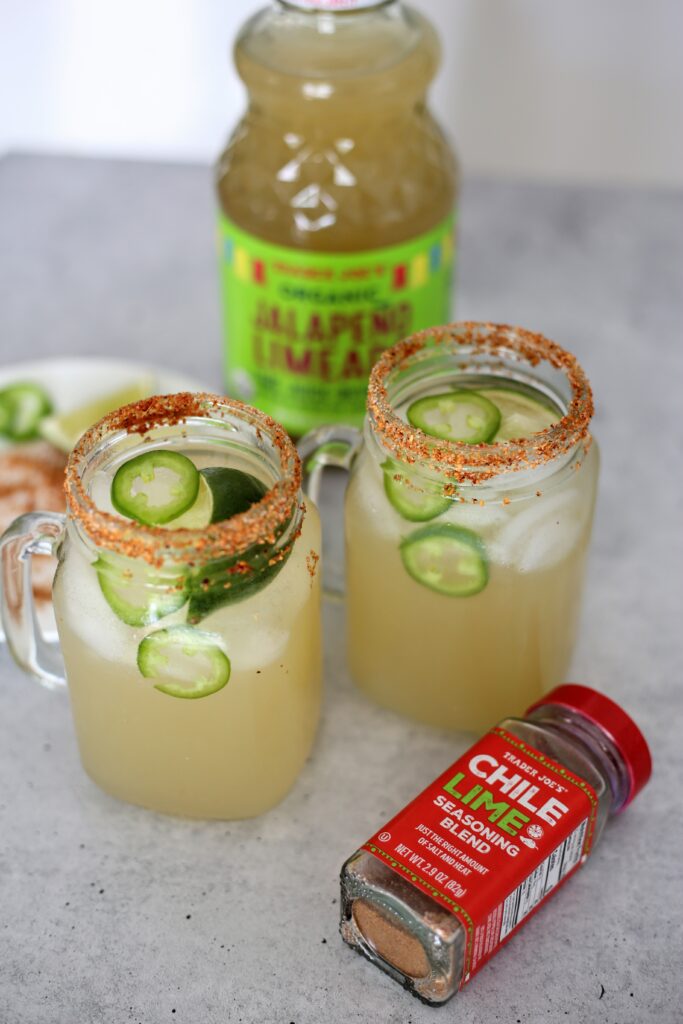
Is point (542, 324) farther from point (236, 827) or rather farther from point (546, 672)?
point (236, 827)

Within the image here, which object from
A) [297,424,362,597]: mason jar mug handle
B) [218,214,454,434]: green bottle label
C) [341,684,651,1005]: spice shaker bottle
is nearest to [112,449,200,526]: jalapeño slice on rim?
[297,424,362,597]: mason jar mug handle

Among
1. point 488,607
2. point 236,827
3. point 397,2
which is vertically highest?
point 397,2

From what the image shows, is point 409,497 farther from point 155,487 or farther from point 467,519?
point 155,487

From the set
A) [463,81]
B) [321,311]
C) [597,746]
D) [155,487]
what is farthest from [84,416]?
[463,81]

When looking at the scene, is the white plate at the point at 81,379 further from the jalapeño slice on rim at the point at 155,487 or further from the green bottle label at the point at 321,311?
the jalapeño slice on rim at the point at 155,487

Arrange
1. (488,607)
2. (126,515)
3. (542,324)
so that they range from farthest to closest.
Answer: (542,324)
(488,607)
(126,515)

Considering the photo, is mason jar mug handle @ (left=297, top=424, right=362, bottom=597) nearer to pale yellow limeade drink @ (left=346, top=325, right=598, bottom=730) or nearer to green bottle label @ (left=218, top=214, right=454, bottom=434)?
pale yellow limeade drink @ (left=346, top=325, right=598, bottom=730)

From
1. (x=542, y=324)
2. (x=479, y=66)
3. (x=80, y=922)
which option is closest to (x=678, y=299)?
(x=542, y=324)
